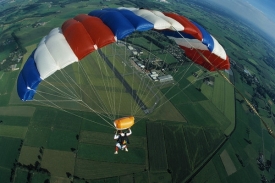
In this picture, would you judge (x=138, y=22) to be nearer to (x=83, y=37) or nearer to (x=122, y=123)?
(x=83, y=37)

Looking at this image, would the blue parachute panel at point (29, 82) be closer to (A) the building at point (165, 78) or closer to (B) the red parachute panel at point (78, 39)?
(B) the red parachute panel at point (78, 39)

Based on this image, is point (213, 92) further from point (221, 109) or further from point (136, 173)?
point (136, 173)

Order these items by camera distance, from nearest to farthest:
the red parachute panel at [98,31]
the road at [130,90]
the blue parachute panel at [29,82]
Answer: the blue parachute panel at [29,82] < the red parachute panel at [98,31] < the road at [130,90]

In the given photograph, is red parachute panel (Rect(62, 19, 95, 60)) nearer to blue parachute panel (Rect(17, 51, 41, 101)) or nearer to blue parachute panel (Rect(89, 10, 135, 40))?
blue parachute panel (Rect(89, 10, 135, 40))

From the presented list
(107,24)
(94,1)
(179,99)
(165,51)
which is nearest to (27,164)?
(107,24)

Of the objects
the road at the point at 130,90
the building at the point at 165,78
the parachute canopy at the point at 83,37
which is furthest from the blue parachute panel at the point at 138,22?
the building at the point at 165,78

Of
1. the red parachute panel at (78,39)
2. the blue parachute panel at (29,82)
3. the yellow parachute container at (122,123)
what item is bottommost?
the yellow parachute container at (122,123)
